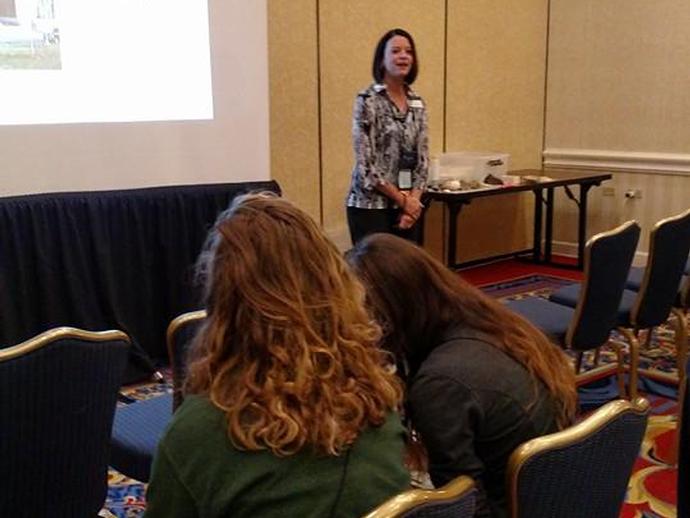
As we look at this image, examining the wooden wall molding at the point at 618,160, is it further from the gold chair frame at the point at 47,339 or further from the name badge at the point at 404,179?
the gold chair frame at the point at 47,339

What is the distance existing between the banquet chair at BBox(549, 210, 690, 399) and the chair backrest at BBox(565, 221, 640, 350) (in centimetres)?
15

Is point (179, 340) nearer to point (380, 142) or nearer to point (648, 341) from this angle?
point (380, 142)

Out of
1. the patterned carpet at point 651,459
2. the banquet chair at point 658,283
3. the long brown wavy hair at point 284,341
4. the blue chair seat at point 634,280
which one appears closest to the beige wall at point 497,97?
the patterned carpet at point 651,459

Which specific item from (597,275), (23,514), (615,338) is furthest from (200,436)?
(615,338)

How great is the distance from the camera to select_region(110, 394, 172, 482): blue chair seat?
205 cm

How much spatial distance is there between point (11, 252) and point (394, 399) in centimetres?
257

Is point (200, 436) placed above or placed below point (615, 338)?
above

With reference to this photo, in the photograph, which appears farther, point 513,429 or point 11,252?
point 11,252

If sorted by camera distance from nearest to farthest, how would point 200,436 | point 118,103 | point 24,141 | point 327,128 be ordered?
point 200,436, point 24,141, point 118,103, point 327,128

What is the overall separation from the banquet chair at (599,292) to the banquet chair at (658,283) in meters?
0.15

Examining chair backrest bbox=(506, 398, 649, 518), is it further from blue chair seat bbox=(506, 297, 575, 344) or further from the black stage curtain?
the black stage curtain

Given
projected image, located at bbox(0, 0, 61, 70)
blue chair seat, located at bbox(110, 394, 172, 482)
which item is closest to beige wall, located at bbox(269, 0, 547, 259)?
projected image, located at bbox(0, 0, 61, 70)

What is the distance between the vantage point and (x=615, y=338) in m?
4.21

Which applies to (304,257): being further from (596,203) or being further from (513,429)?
(596,203)
